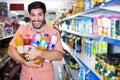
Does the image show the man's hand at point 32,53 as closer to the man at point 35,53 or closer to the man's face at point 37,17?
the man at point 35,53

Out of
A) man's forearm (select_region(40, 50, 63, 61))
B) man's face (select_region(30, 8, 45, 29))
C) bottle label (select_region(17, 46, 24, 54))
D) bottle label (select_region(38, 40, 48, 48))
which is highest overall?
man's face (select_region(30, 8, 45, 29))

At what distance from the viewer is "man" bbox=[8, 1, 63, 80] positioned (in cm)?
263

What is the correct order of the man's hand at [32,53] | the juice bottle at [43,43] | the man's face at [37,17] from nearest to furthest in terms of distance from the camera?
1. the man's hand at [32,53]
2. the juice bottle at [43,43]
3. the man's face at [37,17]

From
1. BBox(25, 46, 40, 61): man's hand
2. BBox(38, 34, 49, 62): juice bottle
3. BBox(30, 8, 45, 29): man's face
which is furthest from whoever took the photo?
BBox(30, 8, 45, 29): man's face

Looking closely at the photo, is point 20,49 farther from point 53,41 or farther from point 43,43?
point 53,41

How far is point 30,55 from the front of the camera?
2.54m

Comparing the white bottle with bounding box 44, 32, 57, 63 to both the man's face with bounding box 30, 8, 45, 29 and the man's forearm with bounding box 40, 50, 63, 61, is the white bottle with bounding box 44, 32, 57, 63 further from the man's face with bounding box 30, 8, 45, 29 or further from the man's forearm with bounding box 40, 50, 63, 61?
the man's face with bounding box 30, 8, 45, 29

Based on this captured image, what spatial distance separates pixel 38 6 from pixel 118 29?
115cm

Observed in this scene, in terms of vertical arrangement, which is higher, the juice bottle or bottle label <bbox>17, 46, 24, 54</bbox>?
the juice bottle

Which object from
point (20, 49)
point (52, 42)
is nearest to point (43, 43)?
Result: point (52, 42)

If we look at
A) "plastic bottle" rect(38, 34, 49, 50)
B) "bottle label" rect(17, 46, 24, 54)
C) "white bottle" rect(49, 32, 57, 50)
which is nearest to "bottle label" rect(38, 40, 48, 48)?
"plastic bottle" rect(38, 34, 49, 50)

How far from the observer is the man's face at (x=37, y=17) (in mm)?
2818

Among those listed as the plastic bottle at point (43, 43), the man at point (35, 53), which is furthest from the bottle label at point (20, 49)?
the plastic bottle at point (43, 43)

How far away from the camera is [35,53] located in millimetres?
2520
